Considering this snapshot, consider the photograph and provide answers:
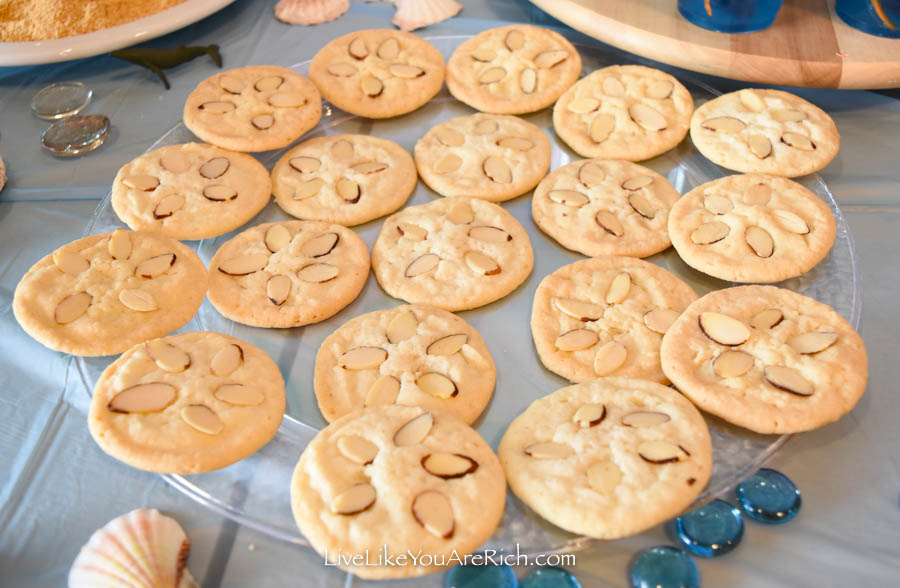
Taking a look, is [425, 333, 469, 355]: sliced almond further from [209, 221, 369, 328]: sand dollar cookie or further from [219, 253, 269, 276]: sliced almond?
[219, 253, 269, 276]: sliced almond

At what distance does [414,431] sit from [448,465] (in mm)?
80

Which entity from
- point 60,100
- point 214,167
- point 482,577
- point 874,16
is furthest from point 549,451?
point 60,100

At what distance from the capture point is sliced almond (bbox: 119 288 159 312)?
4.40 ft

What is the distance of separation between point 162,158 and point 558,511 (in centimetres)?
120

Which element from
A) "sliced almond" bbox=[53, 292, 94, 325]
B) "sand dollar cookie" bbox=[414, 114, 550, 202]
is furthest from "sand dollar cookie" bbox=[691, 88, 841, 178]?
"sliced almond" bbox=[53, 292, 94, 325]

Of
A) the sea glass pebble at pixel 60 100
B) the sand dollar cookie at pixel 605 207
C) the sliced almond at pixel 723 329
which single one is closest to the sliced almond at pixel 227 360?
the sand dollar cookie at pixel 605 207

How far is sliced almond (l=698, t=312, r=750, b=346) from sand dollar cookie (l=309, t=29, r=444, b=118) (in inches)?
36.9

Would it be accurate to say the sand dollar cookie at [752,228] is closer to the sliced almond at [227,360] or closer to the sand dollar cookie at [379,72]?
the sand dollar cookie at [379,72]

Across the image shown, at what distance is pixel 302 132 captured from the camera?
172 centimetres

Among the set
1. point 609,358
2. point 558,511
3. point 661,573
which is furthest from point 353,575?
point 609,358

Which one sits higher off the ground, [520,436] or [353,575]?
[520,436]

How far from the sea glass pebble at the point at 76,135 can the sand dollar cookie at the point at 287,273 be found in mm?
655

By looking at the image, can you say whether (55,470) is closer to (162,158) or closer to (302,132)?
(162,158)

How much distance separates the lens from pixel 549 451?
1.12 m
